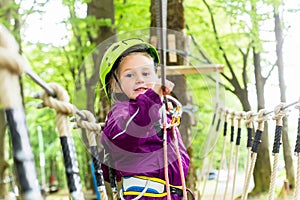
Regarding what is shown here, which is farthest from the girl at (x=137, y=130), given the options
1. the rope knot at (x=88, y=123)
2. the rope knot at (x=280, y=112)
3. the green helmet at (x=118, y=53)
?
the rope knot at (x=280, y=112)

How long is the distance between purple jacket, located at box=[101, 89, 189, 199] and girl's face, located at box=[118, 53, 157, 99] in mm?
50

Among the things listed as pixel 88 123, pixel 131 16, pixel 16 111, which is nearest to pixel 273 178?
pixel 88 123

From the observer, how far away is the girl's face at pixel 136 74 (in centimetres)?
161

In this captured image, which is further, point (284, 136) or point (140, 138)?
point (284, 136)

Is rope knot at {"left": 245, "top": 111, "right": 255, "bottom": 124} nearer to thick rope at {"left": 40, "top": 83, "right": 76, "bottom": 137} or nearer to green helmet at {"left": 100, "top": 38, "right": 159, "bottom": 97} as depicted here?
green helmet at {"left": 100, "top": 38, "right": 159, "bottom": 97}

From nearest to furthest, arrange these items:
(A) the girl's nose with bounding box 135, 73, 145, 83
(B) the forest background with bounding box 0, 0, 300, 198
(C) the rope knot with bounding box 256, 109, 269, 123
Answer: (A) the girl's nose with bounding box 135, 73, 145, 83 → (C) the rope knot with bounding box 256, 109, 269, 123 → (B) the forest background with bounding box 0, 0, 300, 198

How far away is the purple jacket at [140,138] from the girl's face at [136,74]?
0.16 feet

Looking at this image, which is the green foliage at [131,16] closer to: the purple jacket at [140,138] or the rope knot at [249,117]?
the rope knot at [249,117]

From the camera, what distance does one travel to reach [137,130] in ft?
4.99

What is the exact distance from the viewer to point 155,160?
156cm

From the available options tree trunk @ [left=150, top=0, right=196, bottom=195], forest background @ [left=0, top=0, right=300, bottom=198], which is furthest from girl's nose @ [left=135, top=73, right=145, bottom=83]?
forest background @ [left=0, top=0, right=300, bottom=198]

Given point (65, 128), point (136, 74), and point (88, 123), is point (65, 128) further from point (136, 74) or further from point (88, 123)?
point (136, 74)

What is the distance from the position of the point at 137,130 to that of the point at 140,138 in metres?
0.03

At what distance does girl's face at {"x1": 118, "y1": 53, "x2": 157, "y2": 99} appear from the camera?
5.28 feet
